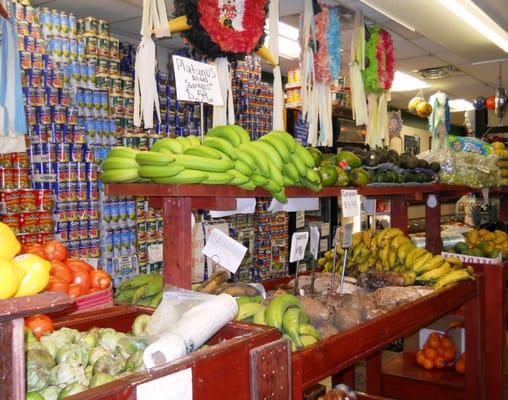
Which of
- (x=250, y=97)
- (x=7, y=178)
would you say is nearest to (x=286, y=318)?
(x=7, y=178)

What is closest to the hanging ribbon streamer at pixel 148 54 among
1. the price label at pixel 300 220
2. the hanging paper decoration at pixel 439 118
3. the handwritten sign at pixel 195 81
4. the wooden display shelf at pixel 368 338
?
the handwritten sign at pixel 195 81

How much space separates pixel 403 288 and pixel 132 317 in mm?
1465

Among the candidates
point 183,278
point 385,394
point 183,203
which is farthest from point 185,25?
point 385,394

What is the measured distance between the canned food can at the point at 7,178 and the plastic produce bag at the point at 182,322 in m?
2.47

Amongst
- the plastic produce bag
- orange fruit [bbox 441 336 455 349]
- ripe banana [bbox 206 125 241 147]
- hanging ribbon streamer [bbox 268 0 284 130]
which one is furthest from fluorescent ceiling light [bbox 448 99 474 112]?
the plastic produce bag

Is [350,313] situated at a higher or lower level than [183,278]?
lower

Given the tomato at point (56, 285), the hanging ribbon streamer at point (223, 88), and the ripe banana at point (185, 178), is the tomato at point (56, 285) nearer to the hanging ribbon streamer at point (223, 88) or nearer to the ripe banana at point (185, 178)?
the ripe banana at point (185, 178)

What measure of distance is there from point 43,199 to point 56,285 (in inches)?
85.9

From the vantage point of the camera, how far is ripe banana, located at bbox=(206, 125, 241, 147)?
84.4 inches

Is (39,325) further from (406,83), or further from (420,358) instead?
(406,83)

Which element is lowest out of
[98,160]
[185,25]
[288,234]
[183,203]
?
[288,234]

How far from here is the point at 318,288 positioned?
2.75m

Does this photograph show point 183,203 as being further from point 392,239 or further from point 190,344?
point 392,239

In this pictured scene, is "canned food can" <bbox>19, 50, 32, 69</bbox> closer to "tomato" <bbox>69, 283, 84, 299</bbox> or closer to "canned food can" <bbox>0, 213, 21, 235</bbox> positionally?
"canned food can" <bbox>0, 213, 21, 235</bbox>
